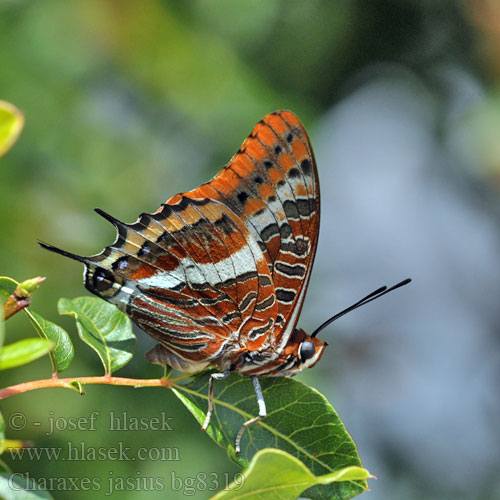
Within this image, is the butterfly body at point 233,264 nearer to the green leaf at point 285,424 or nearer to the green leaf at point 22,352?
the green leaf at point 285,424

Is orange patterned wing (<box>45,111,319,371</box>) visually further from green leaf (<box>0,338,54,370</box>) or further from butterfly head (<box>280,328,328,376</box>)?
green leaf (<box>0,338,54,370</box>)

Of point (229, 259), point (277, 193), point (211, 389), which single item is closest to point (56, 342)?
point (211, 389)

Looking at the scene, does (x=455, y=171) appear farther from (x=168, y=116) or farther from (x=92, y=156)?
(x=92, y=156)

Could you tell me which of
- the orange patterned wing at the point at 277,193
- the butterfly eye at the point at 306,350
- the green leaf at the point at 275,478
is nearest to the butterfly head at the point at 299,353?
the butterfly eye at the point at 306,350

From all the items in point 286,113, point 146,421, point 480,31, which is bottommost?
point 146,421

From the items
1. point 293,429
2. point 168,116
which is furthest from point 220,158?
point 293,429

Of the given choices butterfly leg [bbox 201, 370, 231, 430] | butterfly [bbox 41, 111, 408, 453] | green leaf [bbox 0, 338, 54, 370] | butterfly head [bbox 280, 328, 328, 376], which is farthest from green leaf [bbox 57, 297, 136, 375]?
green leaf [bbox 0, 338, 54, 370]
